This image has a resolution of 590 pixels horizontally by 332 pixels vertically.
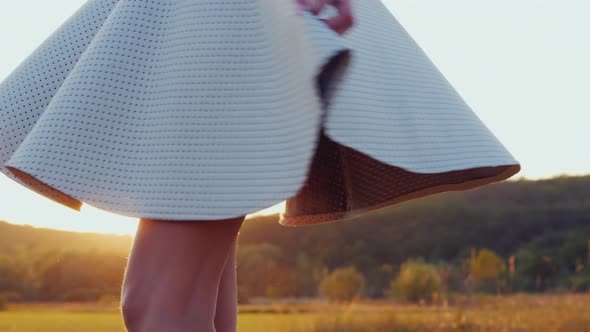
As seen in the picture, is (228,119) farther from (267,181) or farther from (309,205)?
(309,205)

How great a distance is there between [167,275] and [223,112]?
0.20 metres

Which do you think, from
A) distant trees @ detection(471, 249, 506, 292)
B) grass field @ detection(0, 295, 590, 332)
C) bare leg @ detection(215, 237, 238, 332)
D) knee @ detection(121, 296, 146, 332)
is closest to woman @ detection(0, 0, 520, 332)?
knee @ detection(121, 296, 146, 332)

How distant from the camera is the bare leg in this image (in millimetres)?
932

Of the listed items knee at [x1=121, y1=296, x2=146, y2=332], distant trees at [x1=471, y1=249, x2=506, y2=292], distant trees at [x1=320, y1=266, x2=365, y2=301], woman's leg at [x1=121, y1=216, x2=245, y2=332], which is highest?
woman's leg at [x1=121, y1=216, x2=245, y2=332]

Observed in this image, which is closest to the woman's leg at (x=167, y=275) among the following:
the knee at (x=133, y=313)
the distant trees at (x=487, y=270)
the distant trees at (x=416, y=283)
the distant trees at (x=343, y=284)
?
the knee at (x=133, y=313)


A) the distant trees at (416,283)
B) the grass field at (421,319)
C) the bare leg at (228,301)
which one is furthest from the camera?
the distant trees at (416,283)

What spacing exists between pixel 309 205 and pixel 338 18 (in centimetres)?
44

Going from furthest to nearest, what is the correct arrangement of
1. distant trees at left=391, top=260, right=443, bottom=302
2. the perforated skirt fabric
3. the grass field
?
distant trees at left=391, top=260, right=443, bottom=302 → the grass field → the perforated skirt fabric

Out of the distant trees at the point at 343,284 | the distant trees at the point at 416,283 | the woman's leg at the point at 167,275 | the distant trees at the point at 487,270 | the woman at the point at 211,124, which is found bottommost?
the distant trees at the point at 343,284

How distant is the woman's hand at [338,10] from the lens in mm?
717

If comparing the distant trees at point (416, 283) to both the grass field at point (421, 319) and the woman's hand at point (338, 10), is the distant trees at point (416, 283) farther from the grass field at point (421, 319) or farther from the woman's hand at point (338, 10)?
the woman's hand at point (338, 10)

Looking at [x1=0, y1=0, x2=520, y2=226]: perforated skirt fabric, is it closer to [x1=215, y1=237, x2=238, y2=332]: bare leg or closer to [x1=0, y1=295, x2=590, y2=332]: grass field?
[x1=215, y1=237, x2=238, y2=332]: bare leg

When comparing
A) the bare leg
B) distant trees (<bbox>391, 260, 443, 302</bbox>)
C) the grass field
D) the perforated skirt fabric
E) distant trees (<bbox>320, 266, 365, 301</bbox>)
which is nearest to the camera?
the perforated skirt fabric

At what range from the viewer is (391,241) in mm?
14359
